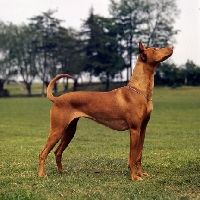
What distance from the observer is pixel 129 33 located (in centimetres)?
6731

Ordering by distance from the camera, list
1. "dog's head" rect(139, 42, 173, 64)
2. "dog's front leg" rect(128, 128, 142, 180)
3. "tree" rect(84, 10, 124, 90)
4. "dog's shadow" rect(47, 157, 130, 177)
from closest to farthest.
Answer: "dog's front leg" rect(128, 128, 142, 180) < "dog's head" rect(139, 42, 173, 64) < "dog's shadow" rect(47, 157, 130, 177) < "tree" rect(84, 10, 124, 90)

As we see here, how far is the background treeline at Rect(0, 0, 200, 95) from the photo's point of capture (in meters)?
61.7

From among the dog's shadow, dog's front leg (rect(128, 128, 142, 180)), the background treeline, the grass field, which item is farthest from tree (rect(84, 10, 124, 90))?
dog's front leg (rect(128, 128, 142, 180))

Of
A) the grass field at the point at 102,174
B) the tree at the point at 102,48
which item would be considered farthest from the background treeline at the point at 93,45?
the grass field at the point at 102,174

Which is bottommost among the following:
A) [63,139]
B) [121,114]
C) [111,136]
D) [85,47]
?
[111,136]

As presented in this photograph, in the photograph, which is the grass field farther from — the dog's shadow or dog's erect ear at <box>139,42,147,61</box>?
dog's erect ear at <box>139,42,147,61</box>

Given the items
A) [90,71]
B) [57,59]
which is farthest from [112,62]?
[57,59]

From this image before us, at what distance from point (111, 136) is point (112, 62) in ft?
187

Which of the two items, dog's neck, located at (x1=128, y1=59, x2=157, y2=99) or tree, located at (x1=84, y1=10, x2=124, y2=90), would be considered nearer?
dog's neck, located at (x1=128, y1=59, x2=157, y2=99)

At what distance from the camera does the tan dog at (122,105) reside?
867 centimetres

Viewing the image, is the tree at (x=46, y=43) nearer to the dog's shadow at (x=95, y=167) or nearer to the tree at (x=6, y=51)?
the tree at (x=6, y=51)

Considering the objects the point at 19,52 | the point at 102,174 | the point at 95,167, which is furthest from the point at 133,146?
the point at 19,52

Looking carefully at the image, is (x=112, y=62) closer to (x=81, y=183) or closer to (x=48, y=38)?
(x=48, y=38)

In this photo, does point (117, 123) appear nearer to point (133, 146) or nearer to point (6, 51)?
point (133, 146)
